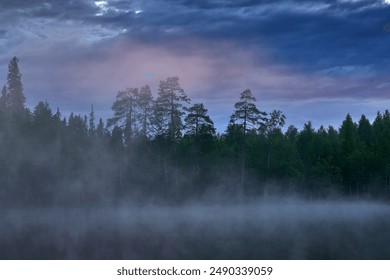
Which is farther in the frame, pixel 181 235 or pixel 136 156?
pixel 136 156

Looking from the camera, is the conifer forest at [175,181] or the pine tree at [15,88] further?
the pine tree at [15,88]

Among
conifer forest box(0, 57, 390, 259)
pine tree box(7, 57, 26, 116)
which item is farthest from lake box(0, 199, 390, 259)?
pine tree box(7, 57, 26, 116)

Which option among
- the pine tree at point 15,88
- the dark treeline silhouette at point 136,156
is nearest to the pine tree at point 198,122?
the dark treeline silhouette at point 136,156

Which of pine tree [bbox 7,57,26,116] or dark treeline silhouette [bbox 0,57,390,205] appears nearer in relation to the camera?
dark treeline silhouette [bbox 0,57,390,205]

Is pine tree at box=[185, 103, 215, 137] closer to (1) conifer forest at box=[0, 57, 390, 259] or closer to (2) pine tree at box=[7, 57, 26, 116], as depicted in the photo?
(1) conifer forest at box=[0, 57, 390, 259]

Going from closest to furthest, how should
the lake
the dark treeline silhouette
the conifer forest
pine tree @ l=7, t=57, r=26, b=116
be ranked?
the lake, the conifer forest, the dark treeline silhouette, pine tree @ l=7, t=57, r=26, b=116

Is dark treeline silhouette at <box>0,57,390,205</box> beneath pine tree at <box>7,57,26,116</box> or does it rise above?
beneath

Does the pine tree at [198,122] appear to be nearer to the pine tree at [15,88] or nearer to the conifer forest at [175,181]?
the conifer forest at [175,181]

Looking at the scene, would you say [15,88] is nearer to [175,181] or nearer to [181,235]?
[175,181]

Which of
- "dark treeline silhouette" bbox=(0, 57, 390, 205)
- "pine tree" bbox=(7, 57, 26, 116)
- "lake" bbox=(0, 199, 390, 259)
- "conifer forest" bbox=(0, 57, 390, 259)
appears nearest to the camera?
"lake" bbox=(0, 199, 390, 259)

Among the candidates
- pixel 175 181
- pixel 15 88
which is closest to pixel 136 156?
pixel 175 181

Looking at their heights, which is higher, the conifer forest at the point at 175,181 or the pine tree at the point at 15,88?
the pine tree at the point at 15,88

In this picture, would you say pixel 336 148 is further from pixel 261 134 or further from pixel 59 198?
pixel 59 198

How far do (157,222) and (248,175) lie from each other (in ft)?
103
